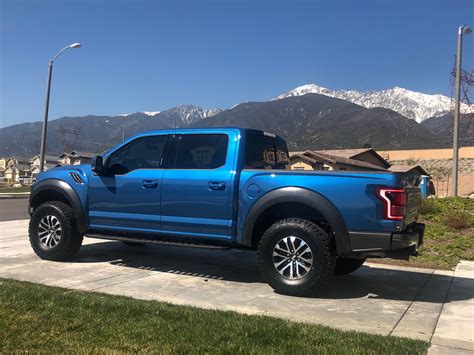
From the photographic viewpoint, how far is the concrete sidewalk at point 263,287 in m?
5.07

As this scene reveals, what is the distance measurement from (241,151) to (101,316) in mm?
2798

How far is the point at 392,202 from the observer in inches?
217

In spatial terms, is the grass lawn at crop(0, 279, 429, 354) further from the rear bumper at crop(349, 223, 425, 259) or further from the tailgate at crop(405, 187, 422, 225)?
the tailgate at crop(405, 187, 422, 225)

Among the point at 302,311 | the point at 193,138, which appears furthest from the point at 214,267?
the point at 302,311

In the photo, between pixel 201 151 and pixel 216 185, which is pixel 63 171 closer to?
pixel 201 151

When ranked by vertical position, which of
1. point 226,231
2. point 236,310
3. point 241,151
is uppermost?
point 241,151

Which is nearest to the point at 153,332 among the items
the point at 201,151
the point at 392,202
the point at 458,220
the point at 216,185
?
the point at 216,185

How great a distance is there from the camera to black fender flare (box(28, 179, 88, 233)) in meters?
7.45

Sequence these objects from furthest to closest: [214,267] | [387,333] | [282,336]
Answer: [214,267] → [387,333] → [282,336]

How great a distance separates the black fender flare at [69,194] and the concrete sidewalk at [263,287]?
0.66 meters

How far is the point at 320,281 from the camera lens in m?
5.77

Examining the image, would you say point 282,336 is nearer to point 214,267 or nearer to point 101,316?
point 101,316

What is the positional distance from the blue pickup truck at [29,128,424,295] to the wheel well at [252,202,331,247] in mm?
13

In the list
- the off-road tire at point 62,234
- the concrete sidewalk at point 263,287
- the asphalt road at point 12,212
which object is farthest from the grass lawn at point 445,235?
the asphalt road at point 12,212
